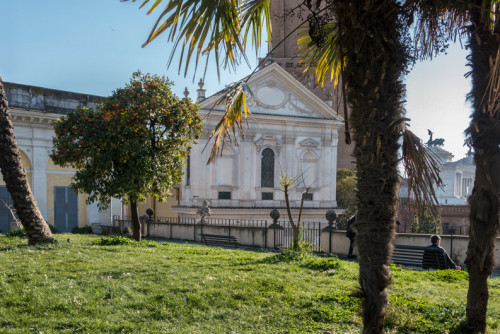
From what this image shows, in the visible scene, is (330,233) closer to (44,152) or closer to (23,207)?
(23,207)

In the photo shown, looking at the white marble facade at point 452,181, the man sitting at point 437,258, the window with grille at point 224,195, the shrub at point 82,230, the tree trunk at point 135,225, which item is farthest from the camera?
the white marble facade at point 452,181

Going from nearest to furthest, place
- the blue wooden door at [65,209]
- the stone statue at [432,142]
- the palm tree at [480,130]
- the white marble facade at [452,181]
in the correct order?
the palm tree at [480,130]
the stone statue at [432,142]
the blue wooden door at [65,209]
the white marble facade at [452,181]

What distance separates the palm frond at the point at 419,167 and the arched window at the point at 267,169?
29.8 meters

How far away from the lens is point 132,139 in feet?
44.0

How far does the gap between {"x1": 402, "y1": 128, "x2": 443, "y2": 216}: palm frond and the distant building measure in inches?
872

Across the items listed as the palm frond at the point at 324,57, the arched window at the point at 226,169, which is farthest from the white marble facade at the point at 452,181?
the palm frond at the point at 324,57

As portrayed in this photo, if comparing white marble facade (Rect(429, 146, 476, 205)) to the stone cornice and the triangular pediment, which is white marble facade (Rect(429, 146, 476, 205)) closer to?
the triangular pediment

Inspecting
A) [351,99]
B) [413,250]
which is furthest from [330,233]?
[351,99]

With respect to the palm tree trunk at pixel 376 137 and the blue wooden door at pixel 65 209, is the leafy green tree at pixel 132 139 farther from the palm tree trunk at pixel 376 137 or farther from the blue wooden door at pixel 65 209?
the palm tree trunk at pixel 376 137

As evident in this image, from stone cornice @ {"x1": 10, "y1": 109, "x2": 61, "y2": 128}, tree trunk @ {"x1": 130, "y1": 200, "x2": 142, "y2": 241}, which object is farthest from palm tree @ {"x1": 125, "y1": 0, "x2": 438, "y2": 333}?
stone cornice @ {"x1": 10, "y1": 109, "x2": 61, "y2": 128}

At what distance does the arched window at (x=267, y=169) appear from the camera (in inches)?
1348

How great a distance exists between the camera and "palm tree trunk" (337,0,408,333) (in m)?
3.49

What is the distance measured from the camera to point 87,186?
14.5 meters

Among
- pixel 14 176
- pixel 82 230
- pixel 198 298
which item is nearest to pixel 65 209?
pixel 82 230
